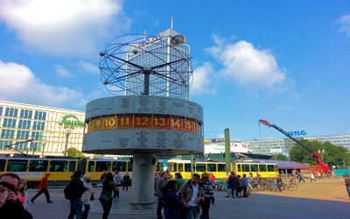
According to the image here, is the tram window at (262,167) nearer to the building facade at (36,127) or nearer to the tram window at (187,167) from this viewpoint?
the tram window at (187,167)

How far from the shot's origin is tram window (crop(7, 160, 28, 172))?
2814 centimetres

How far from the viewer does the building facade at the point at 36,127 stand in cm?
9519

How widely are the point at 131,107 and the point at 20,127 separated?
326 feet

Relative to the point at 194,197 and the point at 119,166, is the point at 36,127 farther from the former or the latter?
the point at 194,197

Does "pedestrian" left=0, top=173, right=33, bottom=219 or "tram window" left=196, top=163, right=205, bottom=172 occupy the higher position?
"tram window" left=196, top=163, right=205, bottom=172

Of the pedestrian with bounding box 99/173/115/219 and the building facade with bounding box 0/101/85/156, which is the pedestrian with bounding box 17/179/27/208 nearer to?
the pedestrian with bounding box 99/173/115/219

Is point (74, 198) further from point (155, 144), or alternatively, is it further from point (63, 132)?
point (63, 132)

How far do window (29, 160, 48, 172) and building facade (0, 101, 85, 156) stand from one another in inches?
2549

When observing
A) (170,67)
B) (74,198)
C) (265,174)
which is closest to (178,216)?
(74,198)

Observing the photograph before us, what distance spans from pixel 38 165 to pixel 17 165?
76.9 inches

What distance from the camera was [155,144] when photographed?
13766mm

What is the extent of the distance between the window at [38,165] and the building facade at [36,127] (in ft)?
212

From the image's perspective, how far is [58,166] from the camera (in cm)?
3052

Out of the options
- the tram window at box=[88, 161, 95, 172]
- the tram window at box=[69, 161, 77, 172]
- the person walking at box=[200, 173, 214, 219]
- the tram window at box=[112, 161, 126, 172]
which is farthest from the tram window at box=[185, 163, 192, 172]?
the person walking at box=[200, 173, 214, 219]
